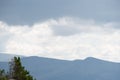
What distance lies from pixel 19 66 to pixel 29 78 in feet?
12.1

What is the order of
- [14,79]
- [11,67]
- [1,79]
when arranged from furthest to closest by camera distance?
[11,67], [14,79], [1,79]

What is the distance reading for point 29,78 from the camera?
84.6m

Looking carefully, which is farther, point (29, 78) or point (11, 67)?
point (11, 67)

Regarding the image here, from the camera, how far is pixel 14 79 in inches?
3233

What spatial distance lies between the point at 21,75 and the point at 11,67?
6.98 meters

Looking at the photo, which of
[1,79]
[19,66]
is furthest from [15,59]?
[1,79]

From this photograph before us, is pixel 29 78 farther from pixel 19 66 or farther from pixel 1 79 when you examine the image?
pixel 1 79

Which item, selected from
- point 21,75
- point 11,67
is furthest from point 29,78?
point 11,67

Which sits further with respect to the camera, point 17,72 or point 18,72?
point 17,72

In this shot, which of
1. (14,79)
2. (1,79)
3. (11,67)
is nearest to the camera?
(1,79)

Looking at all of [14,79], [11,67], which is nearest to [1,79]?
[14,79]

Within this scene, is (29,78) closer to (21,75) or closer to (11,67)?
→ (21,75)

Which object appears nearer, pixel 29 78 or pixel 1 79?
pixel 1 79

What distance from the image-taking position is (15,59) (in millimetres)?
86375
